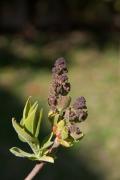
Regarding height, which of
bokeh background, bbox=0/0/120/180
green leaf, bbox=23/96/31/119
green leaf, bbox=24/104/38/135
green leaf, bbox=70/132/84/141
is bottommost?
green leaf, bbox=70/132/84/141

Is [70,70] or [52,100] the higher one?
[70,70]

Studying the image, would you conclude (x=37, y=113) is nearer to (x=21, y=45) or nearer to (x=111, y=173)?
(x=111, y=173)

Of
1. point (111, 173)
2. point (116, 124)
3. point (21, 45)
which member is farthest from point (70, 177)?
point (21, 45)

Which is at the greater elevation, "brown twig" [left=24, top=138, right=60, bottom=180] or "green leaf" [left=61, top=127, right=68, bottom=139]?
"green leaf" [left=61, top=127, right=68, bottom=139]

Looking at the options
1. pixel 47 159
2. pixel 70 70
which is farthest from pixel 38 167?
pixel 70 70

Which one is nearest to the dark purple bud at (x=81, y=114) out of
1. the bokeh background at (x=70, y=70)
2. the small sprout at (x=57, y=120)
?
the small sprout at (x=57, y=120)

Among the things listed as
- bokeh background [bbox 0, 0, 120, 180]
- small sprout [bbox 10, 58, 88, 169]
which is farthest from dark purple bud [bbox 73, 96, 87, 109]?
bokeh background [bbox 0, 0, 120, 180]

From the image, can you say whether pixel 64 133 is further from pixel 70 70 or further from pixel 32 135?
pixel 70 70

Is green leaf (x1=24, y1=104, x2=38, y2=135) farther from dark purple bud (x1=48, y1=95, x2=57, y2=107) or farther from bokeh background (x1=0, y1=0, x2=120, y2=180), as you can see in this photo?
bokeh background (x1=0, y1=0, x2=120, y2=180)
